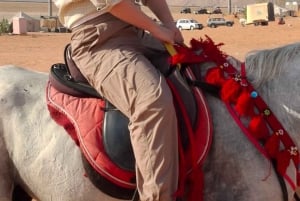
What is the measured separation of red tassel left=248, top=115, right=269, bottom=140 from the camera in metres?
3.16

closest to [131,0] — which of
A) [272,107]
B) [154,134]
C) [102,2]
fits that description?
[102,2]

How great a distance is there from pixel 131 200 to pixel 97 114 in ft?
1.80

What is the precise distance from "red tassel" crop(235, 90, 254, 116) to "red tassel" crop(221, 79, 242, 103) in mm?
34

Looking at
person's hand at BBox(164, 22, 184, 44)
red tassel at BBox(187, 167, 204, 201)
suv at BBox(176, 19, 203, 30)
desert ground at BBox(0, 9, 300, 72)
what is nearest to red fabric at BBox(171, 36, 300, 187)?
person's hand at BBox(164, 22, 184, 44)

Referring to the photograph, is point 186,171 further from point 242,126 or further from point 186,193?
point 242,126

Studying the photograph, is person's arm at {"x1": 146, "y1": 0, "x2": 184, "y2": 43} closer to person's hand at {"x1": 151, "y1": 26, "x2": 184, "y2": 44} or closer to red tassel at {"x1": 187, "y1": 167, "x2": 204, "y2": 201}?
person's hand at {"x1": 151, "y1": 26, "x2": 184, "y2": 44}

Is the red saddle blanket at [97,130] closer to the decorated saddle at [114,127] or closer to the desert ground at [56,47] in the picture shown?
the decorated saddle at [114,127]

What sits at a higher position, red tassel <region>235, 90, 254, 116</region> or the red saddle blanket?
red tassel <region>235, 90, 254, 116</region>

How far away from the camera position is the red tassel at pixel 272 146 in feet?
10.3

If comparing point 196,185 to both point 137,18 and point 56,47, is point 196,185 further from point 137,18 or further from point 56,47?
point 56,47

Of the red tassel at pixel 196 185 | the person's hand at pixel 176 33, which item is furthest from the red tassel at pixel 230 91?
the person's hand at pixel 176 33

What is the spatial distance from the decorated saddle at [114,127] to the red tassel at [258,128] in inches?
9.0

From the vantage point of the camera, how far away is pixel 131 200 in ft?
11.3

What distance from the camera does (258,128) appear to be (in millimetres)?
3162
